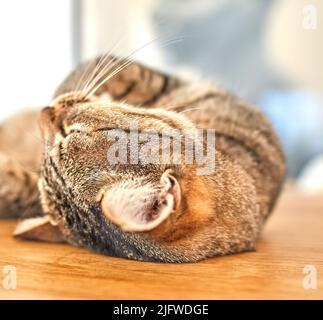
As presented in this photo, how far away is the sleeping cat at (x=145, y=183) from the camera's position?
1.12 m

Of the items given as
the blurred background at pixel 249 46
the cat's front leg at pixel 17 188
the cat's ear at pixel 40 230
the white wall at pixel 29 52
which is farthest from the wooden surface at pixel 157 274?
the blurred background at pixel 249 46

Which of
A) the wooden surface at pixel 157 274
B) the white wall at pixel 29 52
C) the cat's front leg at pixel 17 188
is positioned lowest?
the wooden surface at pixel 157 274

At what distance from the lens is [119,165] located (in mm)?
1146

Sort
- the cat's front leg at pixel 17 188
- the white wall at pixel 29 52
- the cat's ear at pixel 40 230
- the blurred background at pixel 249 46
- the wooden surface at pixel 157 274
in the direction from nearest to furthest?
the wooden surface at pixel 157 274
the cat's ear at pixel 40 230
the cat's front leg at pixel 17 188
the white wall at pixel 29 52
the blurred background at pixel 249 46

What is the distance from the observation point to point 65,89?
153 cm

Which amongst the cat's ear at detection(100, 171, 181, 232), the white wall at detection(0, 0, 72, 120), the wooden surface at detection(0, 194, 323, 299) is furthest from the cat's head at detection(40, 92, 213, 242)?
the white wall at detection(0, 0, 72, 120)

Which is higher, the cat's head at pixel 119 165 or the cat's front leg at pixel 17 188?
the cat's head at pixel 119 165

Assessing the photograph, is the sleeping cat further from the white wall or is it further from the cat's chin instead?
the white wall

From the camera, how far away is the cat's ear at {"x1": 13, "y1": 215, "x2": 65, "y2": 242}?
1397mm

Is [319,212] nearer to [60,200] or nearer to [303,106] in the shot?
[60,200]

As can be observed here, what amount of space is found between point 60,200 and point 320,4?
365 cm

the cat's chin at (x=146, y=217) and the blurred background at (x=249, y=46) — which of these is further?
the blurred background at (x=249, y=46)

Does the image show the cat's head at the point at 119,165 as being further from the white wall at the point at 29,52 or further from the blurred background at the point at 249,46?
the blurred background at the point at 249,46
